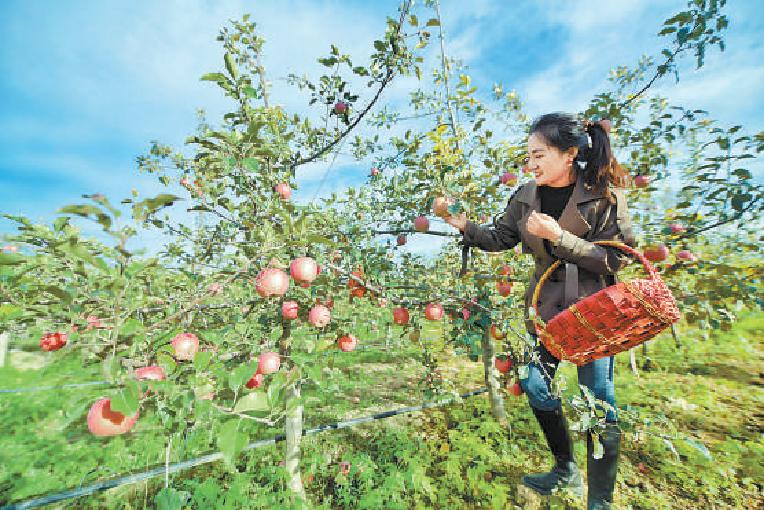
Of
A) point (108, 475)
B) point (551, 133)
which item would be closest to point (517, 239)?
point (551, 133)

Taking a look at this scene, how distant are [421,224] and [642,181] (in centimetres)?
161

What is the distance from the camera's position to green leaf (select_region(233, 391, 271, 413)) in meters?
0.80

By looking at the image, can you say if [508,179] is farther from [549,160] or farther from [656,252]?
[656,252]

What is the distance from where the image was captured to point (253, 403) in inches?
32.5

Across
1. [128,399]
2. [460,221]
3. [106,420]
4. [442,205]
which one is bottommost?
[106,420]

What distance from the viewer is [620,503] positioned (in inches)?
77.4


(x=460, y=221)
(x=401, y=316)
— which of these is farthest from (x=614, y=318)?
(x=401, y=316)

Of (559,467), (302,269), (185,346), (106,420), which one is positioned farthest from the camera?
(559,467)

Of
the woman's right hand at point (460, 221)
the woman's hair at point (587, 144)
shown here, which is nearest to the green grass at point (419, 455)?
the woman's right hand at point (460, 221)

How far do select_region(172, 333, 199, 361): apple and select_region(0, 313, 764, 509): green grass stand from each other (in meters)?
0.43

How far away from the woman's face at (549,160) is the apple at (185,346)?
1.54 m

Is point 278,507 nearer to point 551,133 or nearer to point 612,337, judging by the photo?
point 612,337

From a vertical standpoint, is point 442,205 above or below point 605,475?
above

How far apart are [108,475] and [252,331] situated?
1.81 metres
